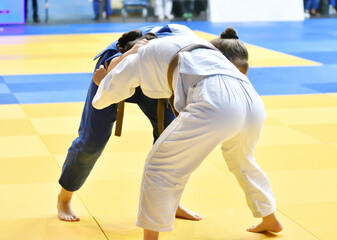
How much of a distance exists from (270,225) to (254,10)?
61.8 ft

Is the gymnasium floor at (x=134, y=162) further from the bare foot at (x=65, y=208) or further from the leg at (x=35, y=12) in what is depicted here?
the leg at (x=35, y=12)

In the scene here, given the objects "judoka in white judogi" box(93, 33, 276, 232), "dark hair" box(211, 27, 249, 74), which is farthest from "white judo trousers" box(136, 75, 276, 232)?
"dark hair" box(211, 27, 249, 74)

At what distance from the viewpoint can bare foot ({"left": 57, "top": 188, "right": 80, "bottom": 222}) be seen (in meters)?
4.81

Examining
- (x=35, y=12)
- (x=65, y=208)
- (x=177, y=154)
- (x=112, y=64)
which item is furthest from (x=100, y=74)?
(x=35, y=12)

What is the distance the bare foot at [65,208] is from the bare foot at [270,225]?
136 cm

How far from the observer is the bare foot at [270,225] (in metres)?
4.38

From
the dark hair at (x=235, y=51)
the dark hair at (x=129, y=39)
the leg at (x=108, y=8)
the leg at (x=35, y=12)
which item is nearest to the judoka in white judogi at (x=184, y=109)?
the dark hair at (x=235, y=51)

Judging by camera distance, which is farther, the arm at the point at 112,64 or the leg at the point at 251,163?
the arm at the point at 112,64

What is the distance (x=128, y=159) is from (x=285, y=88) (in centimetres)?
476

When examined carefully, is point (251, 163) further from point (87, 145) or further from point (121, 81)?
point (87, 145)

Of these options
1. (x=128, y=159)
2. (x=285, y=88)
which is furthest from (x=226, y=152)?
(x=285, y=88)

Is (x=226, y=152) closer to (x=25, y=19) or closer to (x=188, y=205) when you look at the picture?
(x=188, y=205)

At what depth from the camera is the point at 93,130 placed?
15.0 feet

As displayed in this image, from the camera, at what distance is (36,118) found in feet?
27.3
